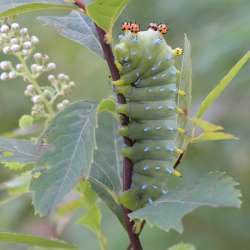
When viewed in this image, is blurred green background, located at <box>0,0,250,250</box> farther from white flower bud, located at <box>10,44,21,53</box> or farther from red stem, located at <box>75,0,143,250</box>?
red stem, located at <box>75,0,143,250</box>

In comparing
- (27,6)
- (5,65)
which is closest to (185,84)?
(27,6)

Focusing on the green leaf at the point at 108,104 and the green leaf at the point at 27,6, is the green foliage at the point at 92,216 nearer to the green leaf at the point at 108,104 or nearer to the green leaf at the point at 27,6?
the green leaf at the point at 108,104

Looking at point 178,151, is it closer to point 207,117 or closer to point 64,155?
point 64,155

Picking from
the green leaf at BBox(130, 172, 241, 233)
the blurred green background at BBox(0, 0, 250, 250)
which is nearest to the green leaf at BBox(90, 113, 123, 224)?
the green leaf at BBox(130, 172, 241, 233)

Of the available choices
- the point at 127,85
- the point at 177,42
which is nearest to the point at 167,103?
the point at 127,85

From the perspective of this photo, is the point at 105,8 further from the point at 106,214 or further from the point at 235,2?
the point at 106,214

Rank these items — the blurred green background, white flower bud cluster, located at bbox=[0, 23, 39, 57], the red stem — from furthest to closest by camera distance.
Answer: the blurred green background < white flower bud cluster, located at bbox=[0, 23, 39, 57] < the red stem

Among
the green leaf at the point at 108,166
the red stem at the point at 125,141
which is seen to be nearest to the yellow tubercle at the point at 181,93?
the red stem at the point at 125,141

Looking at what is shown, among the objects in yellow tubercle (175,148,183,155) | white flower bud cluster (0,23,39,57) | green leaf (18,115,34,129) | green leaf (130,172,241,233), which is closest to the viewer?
green leaf (130,172,241,233)
